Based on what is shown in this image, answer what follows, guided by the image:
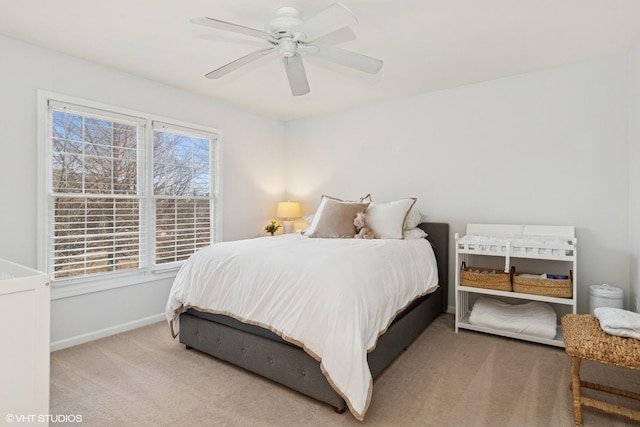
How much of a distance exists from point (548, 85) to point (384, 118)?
1674mm

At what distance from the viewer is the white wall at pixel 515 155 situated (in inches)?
116

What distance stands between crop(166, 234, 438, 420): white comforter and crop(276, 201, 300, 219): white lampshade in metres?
1.89

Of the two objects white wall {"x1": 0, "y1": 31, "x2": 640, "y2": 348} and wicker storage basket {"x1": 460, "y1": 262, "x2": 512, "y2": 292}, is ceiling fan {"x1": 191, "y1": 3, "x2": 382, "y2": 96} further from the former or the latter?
wicker storage basket {"x1": 460, "y1": 262, "x2": 512, "y2": 292}

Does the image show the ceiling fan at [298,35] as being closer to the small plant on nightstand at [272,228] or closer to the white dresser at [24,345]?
the white dresser at [24,345]

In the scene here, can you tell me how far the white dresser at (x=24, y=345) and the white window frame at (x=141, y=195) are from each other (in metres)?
1.67

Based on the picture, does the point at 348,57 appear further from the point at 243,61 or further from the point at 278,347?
the point at 278,347

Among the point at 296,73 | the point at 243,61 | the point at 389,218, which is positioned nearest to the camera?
the point at 243,61

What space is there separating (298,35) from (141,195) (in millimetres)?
2260

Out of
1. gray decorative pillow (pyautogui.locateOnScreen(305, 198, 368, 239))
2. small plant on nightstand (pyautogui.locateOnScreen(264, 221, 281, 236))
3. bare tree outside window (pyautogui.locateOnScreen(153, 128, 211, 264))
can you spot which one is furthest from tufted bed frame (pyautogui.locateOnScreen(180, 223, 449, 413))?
small plant on nightstand (pyautogui.locateOnScreen(264, 221, 281, 236))

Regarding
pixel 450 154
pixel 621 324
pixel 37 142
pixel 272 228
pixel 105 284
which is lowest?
pixel 105 284

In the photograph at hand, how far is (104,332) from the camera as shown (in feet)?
10.1

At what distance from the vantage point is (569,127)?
312cm

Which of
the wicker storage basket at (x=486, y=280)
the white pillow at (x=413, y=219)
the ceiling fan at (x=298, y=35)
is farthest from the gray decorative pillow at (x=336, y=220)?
the ceiling fan at (x=298, y=35)

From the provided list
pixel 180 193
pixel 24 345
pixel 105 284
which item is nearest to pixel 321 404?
pixel 24 345
